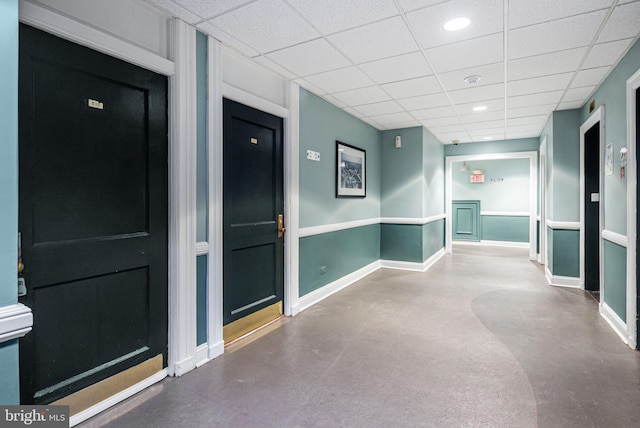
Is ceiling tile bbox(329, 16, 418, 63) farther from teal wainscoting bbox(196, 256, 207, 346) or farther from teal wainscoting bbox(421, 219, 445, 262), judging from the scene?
teal wainscoting bbox(421, 219, 445, 262)

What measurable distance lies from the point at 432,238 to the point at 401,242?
3.43 feet

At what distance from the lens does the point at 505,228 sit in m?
9.48

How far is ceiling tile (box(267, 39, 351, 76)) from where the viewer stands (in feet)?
9.53

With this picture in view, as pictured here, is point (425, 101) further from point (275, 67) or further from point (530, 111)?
point (275, 67)

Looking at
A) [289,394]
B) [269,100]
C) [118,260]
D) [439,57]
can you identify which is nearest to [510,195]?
[439,57]

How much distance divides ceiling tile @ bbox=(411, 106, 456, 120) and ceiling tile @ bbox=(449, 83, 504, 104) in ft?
1.24

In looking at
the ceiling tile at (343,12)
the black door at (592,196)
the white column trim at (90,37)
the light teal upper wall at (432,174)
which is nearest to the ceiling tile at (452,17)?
the ceiling tile at (343,12)

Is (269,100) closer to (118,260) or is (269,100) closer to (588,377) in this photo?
(118,260)

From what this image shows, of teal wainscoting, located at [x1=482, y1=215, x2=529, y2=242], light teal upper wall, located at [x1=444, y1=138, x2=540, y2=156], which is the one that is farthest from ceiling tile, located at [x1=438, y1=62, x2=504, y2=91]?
teal wainscoting, located at [x1=482, y1=215, x2=529, y2=242]

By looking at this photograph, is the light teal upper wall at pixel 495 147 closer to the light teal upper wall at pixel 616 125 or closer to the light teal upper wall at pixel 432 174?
the light teal upper wall at pixel 432 174

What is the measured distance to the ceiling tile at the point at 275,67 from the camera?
317 centimetres

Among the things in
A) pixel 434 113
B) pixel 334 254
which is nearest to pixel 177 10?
pixel 334 254

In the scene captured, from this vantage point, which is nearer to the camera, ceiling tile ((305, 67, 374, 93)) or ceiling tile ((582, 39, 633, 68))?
ceiling tile ((582, 39, 633, 68))

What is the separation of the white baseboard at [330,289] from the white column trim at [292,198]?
15cm
